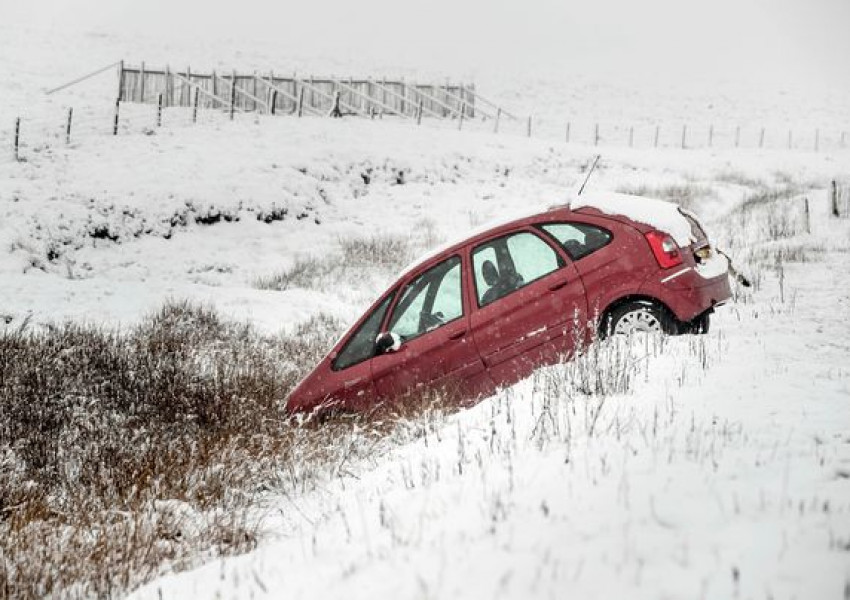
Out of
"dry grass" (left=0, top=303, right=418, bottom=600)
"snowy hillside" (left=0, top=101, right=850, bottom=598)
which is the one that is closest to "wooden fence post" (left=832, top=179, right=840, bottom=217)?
"snowy hillside" (left=0, top=101, right=850, bottom=598)

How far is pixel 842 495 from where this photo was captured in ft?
9.13

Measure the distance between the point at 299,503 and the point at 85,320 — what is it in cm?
790

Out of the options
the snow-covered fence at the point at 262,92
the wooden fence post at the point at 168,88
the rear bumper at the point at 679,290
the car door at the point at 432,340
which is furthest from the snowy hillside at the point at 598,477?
the wooden fence post at the point at 168,88

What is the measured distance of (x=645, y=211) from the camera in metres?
6.06

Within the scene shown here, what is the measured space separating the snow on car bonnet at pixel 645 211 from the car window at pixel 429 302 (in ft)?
4.13

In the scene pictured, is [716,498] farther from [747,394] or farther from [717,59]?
[717,59]

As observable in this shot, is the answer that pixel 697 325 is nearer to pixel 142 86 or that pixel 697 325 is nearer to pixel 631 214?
pixel 631 214

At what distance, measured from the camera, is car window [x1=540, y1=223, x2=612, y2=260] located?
593 centimetres

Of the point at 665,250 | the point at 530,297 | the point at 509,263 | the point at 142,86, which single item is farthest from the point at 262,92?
the point at 665,250

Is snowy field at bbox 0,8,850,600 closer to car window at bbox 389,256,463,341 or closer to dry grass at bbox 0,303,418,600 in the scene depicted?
dry grass at bbox 0,303,418,600

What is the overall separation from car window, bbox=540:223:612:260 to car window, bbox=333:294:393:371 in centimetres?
160

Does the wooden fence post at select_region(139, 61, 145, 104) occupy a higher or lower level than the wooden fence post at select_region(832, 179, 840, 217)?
higher

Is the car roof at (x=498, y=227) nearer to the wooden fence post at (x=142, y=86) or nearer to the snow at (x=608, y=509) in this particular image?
the snow at (x=608, y=509)

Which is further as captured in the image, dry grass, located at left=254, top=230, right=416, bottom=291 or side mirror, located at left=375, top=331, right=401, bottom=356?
dry grass, located at left=254, top=230, right=416, bottom=291
